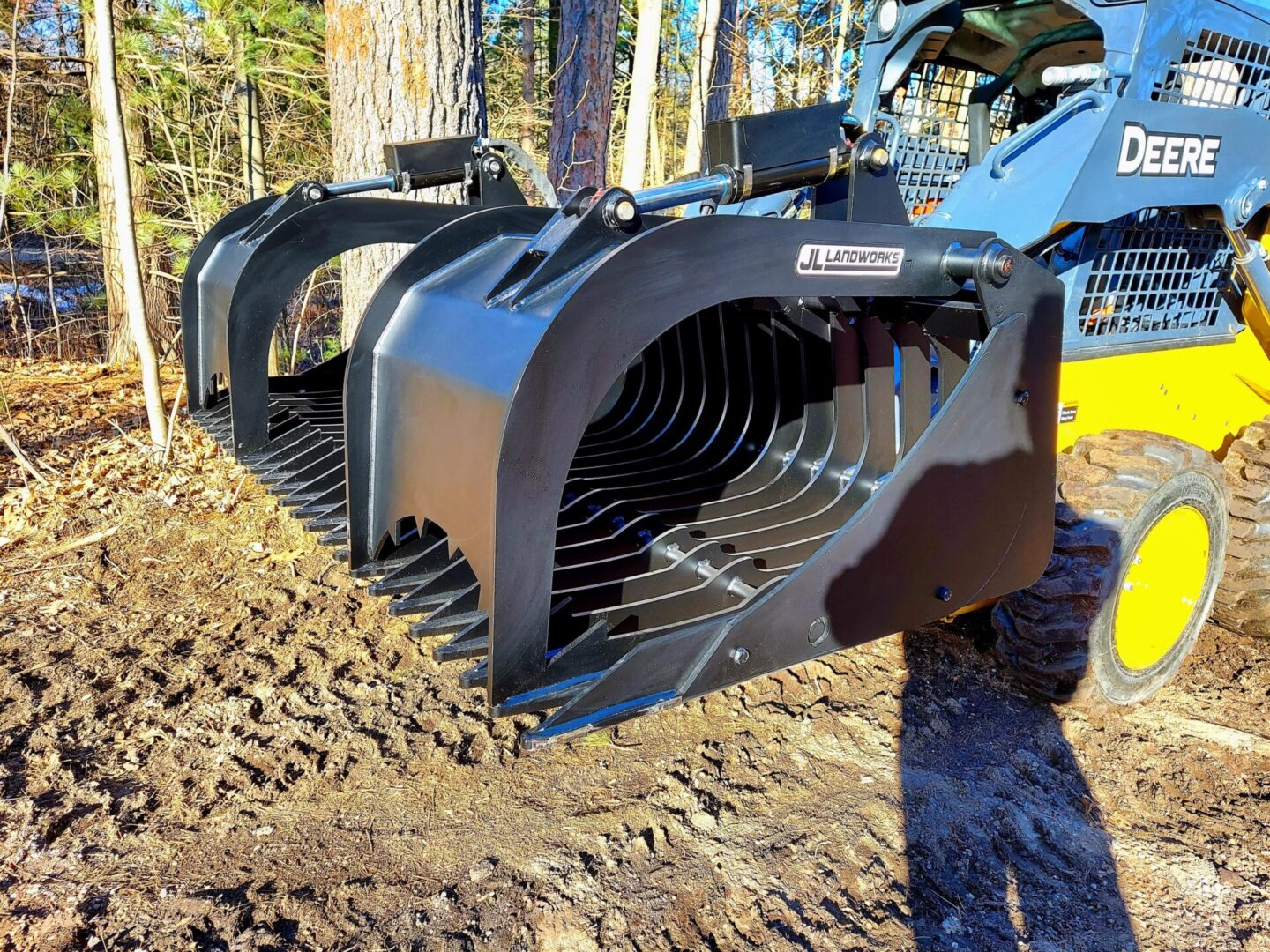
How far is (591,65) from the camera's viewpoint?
23.3 ft

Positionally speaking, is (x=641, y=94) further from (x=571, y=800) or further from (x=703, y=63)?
(x=571, y=800)

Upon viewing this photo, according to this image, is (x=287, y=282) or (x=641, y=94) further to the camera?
(x=641, y=94)

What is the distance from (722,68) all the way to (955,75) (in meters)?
6.23

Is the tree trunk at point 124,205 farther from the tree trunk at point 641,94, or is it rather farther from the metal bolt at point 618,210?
the tree trunk at point 641,94

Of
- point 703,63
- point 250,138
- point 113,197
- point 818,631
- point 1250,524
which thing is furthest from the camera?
point 703,63

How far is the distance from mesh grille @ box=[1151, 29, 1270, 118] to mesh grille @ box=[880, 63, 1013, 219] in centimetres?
82

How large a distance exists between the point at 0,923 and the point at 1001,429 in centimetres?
231

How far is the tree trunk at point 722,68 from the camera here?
348 inches

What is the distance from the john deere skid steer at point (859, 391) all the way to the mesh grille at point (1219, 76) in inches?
0.7

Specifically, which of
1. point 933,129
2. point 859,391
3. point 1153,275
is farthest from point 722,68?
point 859,391

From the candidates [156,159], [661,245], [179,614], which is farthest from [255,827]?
[156,159]

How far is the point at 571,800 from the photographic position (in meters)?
2.39

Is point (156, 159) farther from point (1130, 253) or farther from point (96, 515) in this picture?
point (1130, 253)

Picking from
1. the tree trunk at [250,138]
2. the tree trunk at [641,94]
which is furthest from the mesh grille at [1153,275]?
the tree trunk at [250,138]
